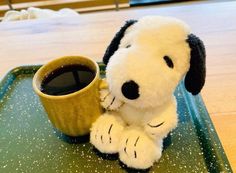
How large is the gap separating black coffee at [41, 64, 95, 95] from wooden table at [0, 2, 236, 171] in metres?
0.23

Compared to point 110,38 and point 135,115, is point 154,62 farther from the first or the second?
point 110,38

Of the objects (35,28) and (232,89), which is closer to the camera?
(232,89)

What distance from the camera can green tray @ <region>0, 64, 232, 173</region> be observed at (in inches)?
16.3

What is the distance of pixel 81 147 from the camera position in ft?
1.47

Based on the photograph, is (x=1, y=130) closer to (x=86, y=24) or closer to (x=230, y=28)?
(x=86, y=24)

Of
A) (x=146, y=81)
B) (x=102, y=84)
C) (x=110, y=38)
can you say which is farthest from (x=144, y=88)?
(x=110, y=38)

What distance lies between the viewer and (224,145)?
46 cm

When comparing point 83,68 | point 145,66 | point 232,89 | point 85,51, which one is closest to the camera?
point 145,66

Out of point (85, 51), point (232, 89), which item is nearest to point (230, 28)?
point (232, 89)

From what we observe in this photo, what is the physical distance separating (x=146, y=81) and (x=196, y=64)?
79mm

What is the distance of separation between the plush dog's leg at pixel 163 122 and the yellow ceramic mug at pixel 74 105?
0.09m

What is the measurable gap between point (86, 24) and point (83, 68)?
451 mm

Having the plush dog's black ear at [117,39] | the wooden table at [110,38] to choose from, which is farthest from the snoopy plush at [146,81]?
the wooden table at [110,38]

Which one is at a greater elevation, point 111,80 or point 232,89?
point 111,80
